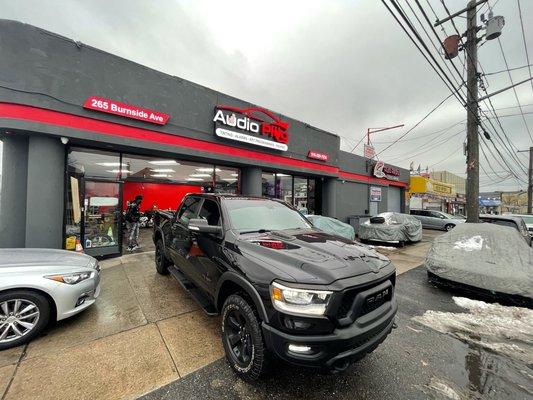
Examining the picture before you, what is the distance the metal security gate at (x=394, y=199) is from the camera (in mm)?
19422

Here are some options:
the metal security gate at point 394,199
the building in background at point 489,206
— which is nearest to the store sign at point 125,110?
the metal security gate at point 394,199

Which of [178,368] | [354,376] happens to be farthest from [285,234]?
[178,368]

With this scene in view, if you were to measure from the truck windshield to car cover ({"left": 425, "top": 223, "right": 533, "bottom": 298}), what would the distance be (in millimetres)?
3423

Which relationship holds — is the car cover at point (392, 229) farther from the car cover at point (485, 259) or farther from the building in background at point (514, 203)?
the building in background at point (514, 203)

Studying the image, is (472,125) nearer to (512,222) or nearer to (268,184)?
Answer: (512,222)

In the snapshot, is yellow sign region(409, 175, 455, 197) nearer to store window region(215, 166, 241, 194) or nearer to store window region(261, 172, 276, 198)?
store window region(261, 172, 276, 198)

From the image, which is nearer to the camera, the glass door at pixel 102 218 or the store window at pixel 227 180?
the glass door at pixel 102 218

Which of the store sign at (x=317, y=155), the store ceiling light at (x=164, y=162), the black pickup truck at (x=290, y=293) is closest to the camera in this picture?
the black pickup truck at (x=290, y=293)

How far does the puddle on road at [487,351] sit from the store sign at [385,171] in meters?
13.4

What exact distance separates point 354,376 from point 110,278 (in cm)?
523

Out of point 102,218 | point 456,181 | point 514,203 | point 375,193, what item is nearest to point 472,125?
point 375,193

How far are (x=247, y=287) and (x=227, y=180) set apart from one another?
7.94m

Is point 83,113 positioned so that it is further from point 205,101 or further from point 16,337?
point 16,337

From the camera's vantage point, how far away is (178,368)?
2602mm
